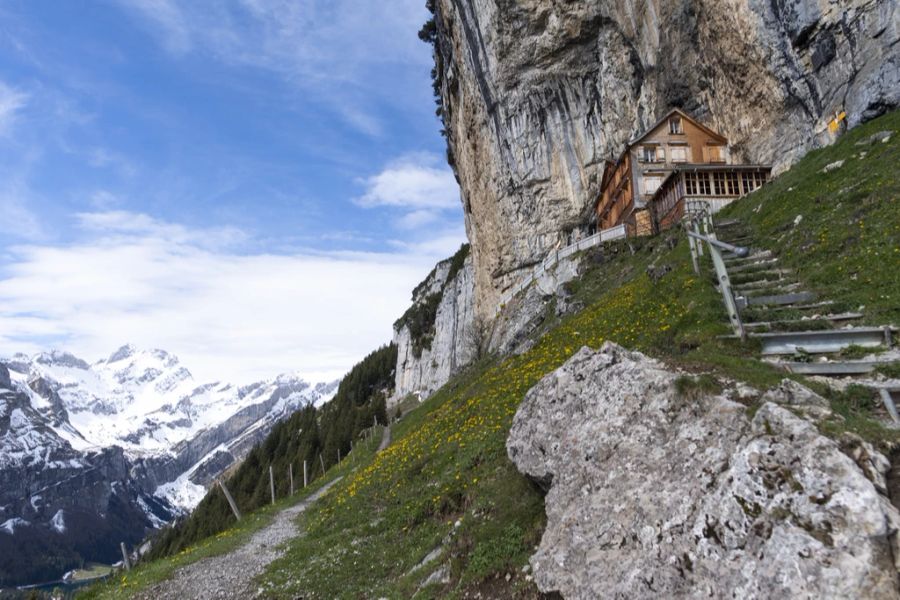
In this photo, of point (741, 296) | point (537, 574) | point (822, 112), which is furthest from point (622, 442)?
point (822, 112)

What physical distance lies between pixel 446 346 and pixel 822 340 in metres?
82.6

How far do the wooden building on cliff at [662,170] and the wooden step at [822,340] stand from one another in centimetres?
3208

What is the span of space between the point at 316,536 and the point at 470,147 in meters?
61.0

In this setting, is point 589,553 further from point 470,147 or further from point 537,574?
point 470,147

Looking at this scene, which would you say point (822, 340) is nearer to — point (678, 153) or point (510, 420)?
point (510, 420)

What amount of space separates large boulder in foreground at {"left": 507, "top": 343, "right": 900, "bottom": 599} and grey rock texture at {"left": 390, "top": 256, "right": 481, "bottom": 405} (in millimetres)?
63494

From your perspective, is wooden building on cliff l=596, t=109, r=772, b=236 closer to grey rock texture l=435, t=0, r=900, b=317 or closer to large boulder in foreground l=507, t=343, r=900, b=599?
grey rock texture l=435, t=0, r=900, b=317

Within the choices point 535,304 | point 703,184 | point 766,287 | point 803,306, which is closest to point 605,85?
point 703,184

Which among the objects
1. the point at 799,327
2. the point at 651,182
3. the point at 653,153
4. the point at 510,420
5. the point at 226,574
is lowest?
the point at 226,574

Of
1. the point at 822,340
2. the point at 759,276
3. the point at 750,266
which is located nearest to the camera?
the point at 822,340

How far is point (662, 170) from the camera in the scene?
51969 mm

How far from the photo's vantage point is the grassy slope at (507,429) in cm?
1084

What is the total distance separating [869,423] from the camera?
7500mm

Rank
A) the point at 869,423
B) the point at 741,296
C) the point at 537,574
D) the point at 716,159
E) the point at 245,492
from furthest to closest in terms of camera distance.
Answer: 1. the point at 245,492
2. the point at 716,159
3. the point at 741,296
4. the point at 537,574
5. the point at 869,423
